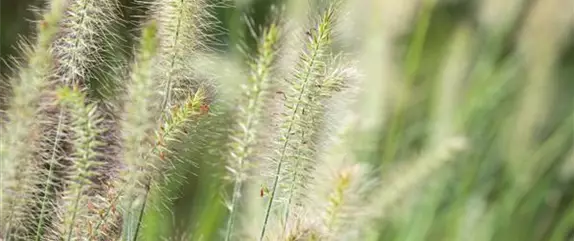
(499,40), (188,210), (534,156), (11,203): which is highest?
(499,40)

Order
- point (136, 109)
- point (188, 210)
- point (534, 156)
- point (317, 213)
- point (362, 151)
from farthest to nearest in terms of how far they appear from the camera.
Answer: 1. point (188, 210)
2. point (534, 156)
3. point (362, 151)
4. point (317, 213)
5. point (136, 109)

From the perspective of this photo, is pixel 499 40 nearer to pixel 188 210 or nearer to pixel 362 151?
pixel 362 151

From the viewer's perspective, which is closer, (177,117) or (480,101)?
(177,117)

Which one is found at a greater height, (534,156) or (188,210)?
(534,156)

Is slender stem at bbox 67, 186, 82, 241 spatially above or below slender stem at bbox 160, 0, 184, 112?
below

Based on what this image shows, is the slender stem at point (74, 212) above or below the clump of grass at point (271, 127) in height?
below

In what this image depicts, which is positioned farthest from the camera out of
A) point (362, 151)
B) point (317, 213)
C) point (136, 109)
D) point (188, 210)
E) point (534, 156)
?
point (188, 210)

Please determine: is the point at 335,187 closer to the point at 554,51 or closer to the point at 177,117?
the point at 177,117

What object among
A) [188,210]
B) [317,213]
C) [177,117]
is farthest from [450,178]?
[177,117]

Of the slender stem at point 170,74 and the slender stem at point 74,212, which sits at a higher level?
the slender stem at point 170,74

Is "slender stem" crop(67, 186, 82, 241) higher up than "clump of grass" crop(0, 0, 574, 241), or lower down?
lower down
